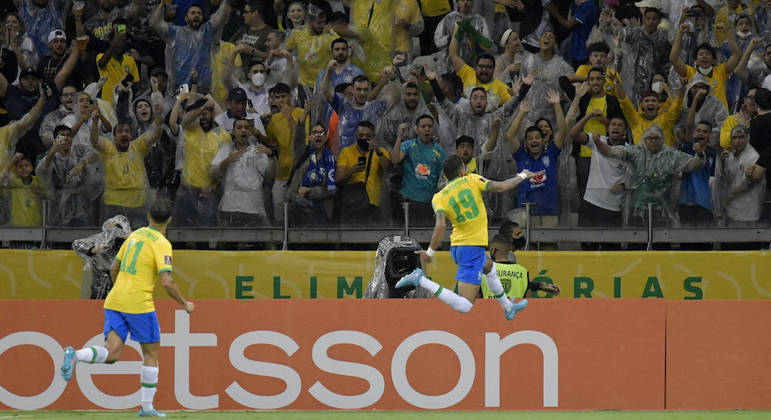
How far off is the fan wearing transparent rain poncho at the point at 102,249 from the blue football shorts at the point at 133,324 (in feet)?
10.2

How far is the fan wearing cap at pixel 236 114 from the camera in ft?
51.9

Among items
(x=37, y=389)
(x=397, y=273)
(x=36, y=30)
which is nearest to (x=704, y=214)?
(x=397, y=273)

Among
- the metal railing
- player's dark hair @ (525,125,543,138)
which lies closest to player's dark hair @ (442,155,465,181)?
the metal railing

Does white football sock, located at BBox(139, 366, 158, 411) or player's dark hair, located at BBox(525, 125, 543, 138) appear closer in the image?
white football sock, located at BBox(139, 366, 158, 411)

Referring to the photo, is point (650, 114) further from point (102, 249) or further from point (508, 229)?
point (102, 249)

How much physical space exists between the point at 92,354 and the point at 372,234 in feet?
17.3

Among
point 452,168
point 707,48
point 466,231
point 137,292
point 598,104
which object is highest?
point 707,48

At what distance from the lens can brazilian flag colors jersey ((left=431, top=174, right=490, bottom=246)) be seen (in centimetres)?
1158

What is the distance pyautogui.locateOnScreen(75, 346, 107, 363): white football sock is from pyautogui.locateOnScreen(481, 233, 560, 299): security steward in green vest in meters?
4.57

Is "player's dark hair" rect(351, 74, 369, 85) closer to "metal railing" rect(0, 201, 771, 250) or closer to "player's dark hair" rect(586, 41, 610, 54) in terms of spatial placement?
"metal railing" rect(0, 201, 771, 250)

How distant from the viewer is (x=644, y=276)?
46.6ft

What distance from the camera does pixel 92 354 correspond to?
33.1ft

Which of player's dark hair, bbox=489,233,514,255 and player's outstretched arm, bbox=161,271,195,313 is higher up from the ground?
player's dark hair, bbox=489,233,514,255

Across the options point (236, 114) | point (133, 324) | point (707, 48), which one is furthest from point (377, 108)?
point (133, 324)
